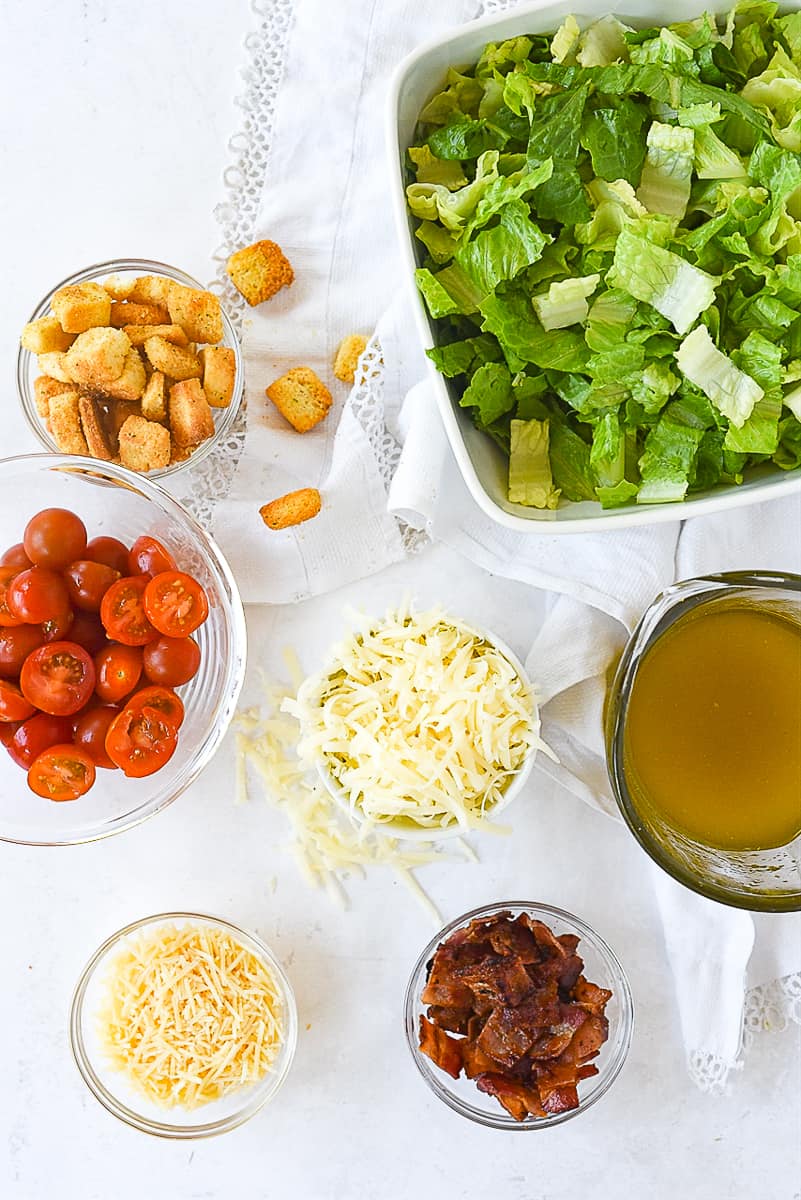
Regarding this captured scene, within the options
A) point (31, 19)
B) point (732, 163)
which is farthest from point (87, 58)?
point (732, 163)

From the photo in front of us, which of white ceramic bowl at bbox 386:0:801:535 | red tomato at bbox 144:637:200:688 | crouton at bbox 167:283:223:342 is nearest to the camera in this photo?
white ceramic bowl at bbox 386:0:801:535

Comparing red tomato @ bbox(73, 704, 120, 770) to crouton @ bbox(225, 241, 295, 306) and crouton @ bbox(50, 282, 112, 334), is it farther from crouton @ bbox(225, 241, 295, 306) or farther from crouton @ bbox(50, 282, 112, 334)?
crouton @ bbox(225, 241, 295, 306)

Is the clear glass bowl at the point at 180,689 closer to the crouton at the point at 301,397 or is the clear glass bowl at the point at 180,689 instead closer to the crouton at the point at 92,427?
the crouton at the point at 92,427

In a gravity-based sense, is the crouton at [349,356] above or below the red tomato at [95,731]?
above

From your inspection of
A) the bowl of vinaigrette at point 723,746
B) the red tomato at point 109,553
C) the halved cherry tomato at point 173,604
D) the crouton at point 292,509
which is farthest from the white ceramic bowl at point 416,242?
the red tomato at point 109,553

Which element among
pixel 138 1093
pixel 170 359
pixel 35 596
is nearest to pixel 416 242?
pixel 170 359

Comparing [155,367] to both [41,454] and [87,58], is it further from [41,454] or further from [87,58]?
[87,58]

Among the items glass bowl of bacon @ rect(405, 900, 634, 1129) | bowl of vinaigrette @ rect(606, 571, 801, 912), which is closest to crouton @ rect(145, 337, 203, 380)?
bowl of vinaigrette @ rect(606, 571, 801, 912)
